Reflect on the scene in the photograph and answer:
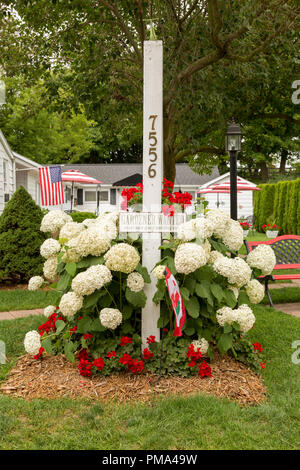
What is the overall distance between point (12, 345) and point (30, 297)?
2192 mm

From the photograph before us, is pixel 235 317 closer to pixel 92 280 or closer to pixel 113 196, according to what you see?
pixel 92 280

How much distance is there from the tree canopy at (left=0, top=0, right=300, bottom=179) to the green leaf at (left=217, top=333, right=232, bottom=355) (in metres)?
4.94

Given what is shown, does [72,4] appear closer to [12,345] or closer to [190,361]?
[12,345]

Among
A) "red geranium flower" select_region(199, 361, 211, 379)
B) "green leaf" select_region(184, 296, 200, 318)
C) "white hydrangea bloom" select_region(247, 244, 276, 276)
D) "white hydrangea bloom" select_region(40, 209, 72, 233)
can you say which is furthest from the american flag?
"red geranium flower" select_region(199, 361, 211, 379)

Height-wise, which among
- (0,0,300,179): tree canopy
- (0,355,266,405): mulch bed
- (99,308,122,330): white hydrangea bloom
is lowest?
(0,355,266,405): mulch bed

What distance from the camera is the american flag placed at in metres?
13.3

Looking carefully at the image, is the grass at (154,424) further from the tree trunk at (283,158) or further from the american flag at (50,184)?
the tree trunk at (283,158)

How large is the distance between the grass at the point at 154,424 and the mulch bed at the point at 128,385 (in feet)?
0.36

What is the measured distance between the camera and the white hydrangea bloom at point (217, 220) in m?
3.37

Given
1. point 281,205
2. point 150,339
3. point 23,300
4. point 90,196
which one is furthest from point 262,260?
point 90,196

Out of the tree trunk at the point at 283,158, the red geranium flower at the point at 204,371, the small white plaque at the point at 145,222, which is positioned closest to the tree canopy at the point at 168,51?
the small white plaque at the point at 145,222

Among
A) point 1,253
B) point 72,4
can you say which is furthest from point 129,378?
point 72,4

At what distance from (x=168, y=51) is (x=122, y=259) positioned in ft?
21.4

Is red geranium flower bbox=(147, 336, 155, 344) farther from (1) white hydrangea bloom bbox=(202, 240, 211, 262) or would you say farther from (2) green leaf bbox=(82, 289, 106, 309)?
(1) white hydrangea bloom bbox=(202, 240, 211, 262)
